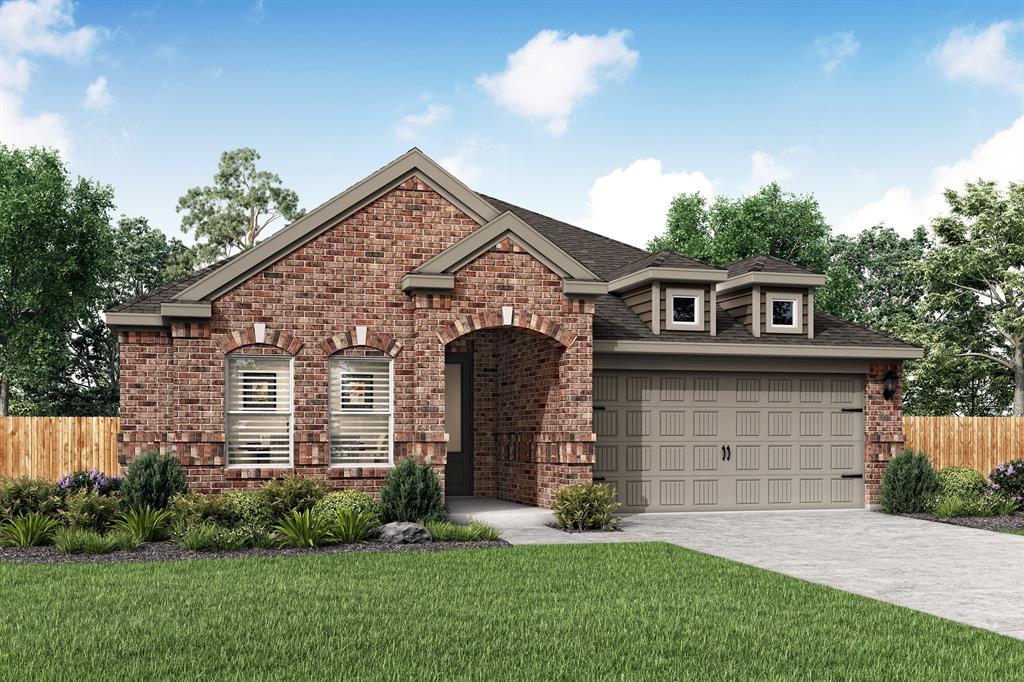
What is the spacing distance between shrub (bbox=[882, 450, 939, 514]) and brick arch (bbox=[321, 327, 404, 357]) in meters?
9.74

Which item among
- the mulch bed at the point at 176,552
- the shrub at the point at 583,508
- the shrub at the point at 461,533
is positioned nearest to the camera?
the mulch bed at the point at 176,552

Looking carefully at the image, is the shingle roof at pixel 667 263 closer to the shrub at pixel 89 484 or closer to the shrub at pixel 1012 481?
the shrub at pixel 1012 481

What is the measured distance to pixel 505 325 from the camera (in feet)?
56.5

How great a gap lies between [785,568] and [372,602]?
5.29 meters

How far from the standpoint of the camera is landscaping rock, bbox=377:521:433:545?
1429 centimetres

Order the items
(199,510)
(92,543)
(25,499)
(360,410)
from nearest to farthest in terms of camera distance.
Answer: (92,543) → (199,510) → (25,499) → (360,410)

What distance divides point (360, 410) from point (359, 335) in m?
1.24

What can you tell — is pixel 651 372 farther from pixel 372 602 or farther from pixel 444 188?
pixel 372 602

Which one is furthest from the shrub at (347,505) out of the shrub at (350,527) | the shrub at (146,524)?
the shrub at (146,524)

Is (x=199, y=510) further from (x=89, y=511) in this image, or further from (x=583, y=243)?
(x=583, y=243)

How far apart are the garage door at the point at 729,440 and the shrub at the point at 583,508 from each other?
229 cm

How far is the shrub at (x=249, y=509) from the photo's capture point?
585 inches

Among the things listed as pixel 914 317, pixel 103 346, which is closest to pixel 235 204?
pixel 103 346

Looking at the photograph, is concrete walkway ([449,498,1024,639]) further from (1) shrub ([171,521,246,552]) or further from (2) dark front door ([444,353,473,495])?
(1) shrub ([171,521,246,552])
